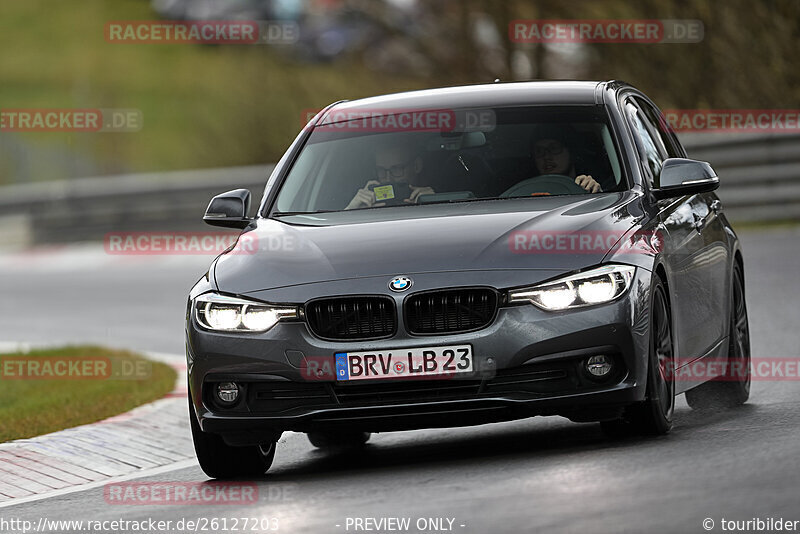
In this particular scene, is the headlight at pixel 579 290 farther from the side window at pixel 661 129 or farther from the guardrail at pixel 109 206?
the guardrail at pixel 109 206

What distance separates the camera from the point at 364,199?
29.2 feet

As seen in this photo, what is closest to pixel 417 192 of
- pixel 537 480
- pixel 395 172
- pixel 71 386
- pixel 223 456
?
pixel 395 172

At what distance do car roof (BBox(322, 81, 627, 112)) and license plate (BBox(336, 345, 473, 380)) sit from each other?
2.14 meters

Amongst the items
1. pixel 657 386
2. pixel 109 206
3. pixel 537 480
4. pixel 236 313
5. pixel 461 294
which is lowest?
pixel 109 206

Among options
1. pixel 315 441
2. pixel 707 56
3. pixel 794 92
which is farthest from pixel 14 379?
pixel 707 56

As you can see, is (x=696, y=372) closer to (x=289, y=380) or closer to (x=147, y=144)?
(x=289, y=380)

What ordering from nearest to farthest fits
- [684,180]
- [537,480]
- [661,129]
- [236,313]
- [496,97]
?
[537,480] < [236,313] < [684,180] < [496,97] < [661,129]

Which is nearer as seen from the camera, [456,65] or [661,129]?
[661,129]

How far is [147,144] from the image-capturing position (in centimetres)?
7931

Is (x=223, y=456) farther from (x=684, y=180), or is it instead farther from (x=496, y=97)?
(x=684, y=180)

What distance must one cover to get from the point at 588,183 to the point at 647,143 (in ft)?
2.85

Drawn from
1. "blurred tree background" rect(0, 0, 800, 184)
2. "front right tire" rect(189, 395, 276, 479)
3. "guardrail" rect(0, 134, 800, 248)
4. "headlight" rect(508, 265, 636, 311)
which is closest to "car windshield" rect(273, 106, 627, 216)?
"headlight" rect(508, 265, 636, 311)

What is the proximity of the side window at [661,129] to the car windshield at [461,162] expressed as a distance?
3.26 ft

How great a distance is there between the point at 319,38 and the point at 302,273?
3074 inches
